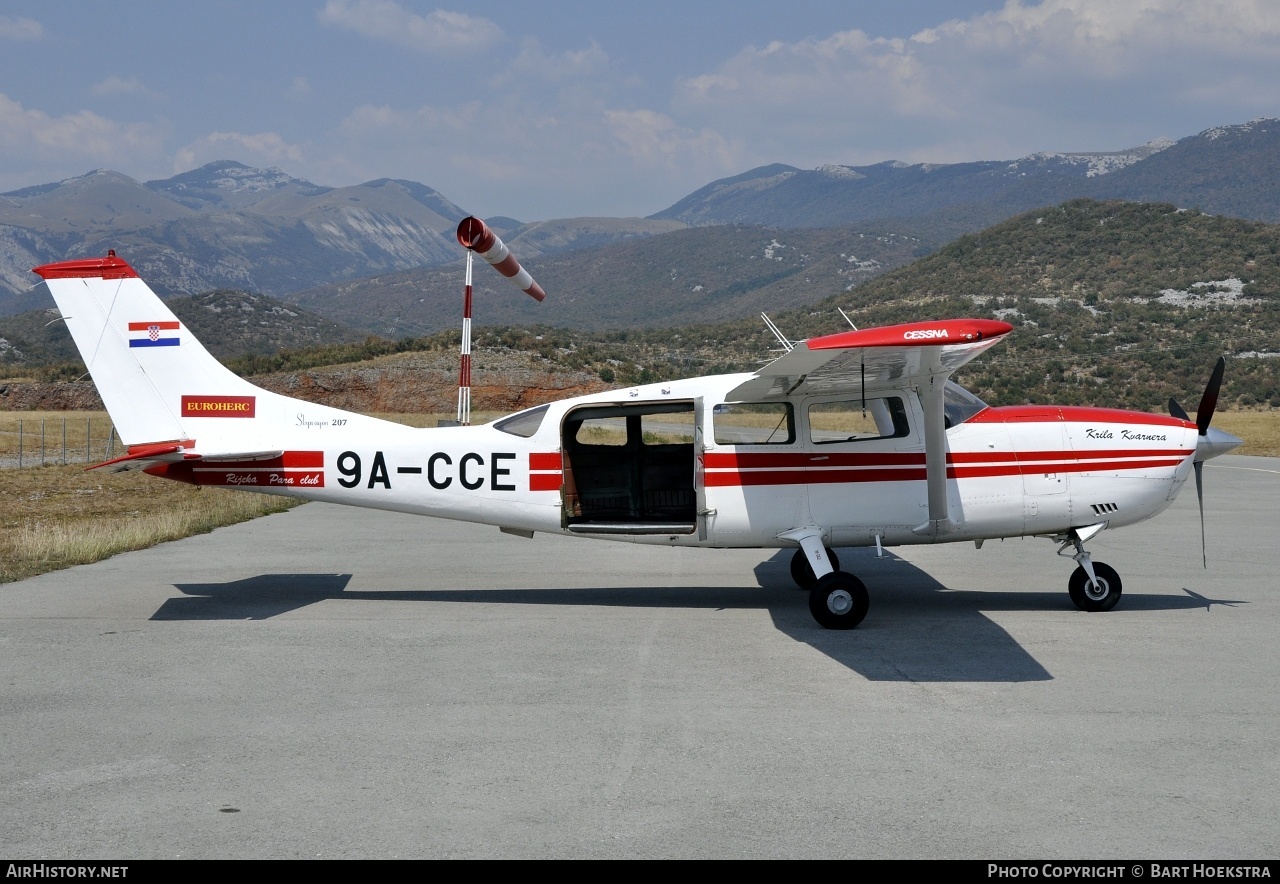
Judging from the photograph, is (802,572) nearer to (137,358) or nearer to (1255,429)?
(137,358)

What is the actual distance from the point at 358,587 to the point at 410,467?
1.64 metres

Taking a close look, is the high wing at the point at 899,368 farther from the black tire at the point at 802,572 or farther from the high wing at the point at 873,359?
the black tire at the point at 802,572

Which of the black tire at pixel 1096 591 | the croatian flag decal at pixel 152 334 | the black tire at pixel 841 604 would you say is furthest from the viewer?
the croatian flag decal at pixel 152 334

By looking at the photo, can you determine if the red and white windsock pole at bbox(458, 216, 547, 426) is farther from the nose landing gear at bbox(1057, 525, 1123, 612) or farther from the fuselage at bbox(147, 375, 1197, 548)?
the nose landing gear at bbox(1057, 525, 1123, 612)

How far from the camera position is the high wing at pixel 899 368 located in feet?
26.0

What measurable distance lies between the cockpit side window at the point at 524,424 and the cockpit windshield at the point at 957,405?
3.67m

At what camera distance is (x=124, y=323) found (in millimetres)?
10500

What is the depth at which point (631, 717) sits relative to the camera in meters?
6.55

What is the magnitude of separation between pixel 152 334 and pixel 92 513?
966 cm

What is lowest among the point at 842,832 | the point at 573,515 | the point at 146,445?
the point at 842,832

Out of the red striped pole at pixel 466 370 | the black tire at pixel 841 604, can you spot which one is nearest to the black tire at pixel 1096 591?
the black tire at pixel 841 604

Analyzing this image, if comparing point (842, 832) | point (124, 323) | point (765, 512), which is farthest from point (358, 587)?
point (842, 832)

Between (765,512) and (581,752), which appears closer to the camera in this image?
(581,752)
